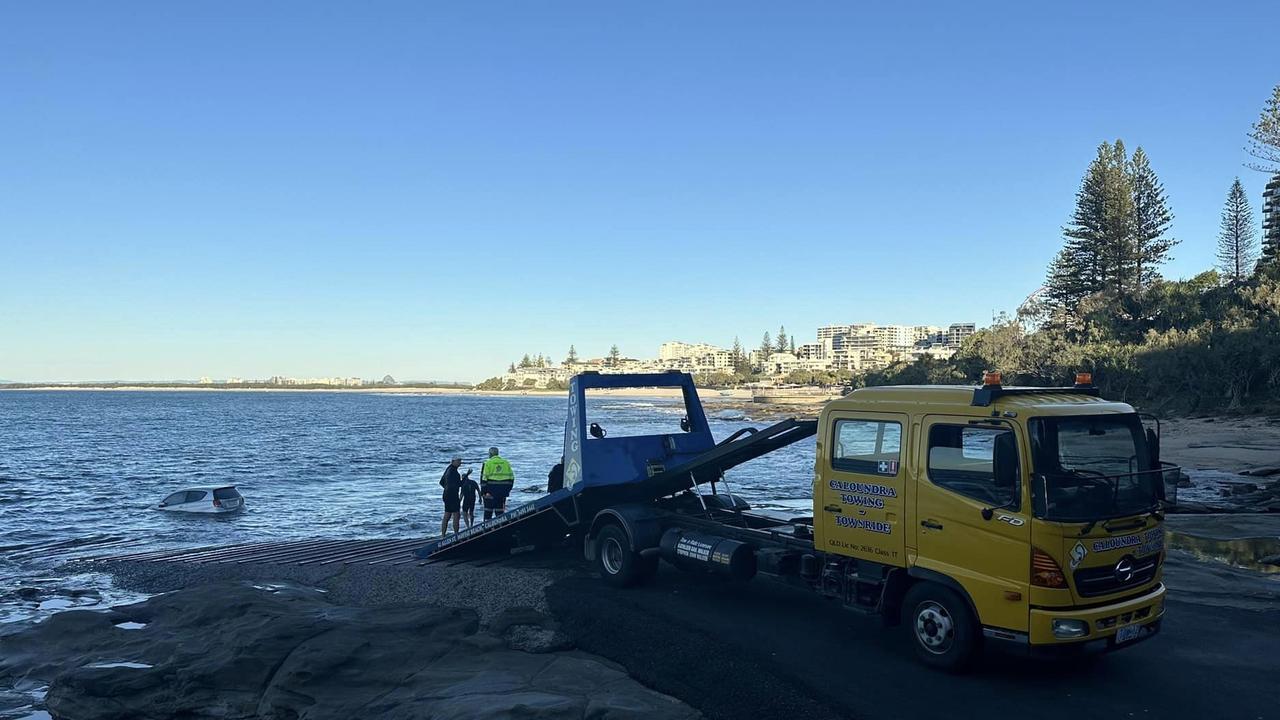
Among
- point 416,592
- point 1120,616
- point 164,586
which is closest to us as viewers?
point 1120,616

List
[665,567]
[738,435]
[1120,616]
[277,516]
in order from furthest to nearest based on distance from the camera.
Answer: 1. [277,516]
2. [665,567]
3. [738,435]
4. [1120,616]

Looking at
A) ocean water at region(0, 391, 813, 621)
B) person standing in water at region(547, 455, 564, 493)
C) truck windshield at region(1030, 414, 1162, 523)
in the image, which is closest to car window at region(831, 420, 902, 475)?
truck windshield at region(1030, 414, 1162, 523)

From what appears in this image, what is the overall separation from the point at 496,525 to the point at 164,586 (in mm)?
6388

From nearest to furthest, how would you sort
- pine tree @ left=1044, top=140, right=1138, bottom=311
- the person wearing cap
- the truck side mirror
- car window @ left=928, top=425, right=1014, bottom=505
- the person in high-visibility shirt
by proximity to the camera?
car window @ left=928, top=425, right=1014, bottom=505, the truck side mirror, the person in high-visibility shirt, the person wearing cap, pine tree @ left=1044, top=140, right=1138, bottom=311

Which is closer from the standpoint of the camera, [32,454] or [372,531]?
[372,531]

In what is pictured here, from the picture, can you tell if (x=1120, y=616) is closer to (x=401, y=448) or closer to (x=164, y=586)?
(x=164, y=586)

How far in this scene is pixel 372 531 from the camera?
2347 centimetres

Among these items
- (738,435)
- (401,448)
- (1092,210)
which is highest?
(1092,210)

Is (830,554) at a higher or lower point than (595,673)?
higher

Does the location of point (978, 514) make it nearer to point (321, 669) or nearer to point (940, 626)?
point (940, 626)

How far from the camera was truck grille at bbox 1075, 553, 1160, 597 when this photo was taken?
7586 millimetres

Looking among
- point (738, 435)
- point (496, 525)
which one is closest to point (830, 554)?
point (738, 435)

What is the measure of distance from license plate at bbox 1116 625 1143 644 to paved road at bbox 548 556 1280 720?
455 millimetres

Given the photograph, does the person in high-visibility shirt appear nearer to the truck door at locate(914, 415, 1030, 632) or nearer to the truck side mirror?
the truck door at locate(914, 415, 1030, 632)
